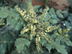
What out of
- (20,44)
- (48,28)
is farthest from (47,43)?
(20,44)

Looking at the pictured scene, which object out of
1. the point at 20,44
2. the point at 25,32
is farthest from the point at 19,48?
the point at 25,32

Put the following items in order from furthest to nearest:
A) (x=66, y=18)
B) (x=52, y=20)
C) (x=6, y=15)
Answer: (x=66, y=18) → (x=52, y=20) → (x=6, y=15)

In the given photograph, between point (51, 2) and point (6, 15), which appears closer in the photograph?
point (6, 15)

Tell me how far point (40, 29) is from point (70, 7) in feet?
2.81

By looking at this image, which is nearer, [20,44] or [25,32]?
[20,44]

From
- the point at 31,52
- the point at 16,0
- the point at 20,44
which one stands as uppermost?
the point at 16,0

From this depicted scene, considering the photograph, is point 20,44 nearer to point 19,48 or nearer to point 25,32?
point 19,48

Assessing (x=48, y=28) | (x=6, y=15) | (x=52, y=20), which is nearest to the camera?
(x=6, y=15)

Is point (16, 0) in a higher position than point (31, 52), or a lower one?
higher

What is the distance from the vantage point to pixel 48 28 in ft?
2.50

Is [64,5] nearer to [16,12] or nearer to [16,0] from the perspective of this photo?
[16,0]

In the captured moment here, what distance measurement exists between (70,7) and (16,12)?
1.03 m

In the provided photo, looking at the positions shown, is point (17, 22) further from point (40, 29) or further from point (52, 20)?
point (52, 20)

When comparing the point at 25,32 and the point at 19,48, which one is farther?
the point at 25,32
